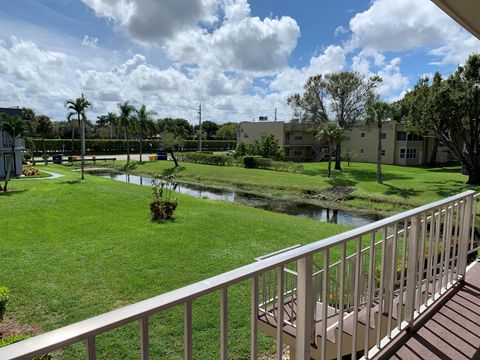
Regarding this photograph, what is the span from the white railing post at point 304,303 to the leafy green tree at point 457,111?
68.3 ft

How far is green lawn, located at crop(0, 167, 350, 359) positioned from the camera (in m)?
4.88

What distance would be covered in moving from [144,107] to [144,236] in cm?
2927

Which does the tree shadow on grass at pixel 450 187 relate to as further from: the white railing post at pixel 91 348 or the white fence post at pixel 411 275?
the white railing post at pixel 91 348

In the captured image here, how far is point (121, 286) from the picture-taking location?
6359mm

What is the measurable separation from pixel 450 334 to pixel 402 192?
59.3ft

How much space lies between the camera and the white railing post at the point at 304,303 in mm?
1596

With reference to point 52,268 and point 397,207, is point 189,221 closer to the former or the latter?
point 52,268

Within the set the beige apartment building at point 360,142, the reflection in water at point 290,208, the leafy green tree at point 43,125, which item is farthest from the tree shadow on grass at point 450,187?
the leafy green tree at point 43,125

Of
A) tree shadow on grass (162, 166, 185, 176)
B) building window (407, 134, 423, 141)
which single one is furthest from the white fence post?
building window (407, 134, 423, 141)

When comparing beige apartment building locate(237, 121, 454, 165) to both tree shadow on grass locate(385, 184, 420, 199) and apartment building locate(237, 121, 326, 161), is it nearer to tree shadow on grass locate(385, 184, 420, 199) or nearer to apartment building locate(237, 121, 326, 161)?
apartment building locate(237, 121, 326, 161)

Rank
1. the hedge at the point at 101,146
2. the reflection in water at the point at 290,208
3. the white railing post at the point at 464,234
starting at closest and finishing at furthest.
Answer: the white railing post at the point at 464,234, the reflection in water at the point at 290,208, the hedge at the point at 101,146

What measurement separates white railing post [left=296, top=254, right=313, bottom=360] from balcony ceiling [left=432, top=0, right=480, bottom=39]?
2.25 meters

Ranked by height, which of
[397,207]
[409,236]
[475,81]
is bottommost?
[397,207]

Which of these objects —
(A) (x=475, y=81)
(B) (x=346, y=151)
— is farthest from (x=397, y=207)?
(B) (x=346, y=151)
